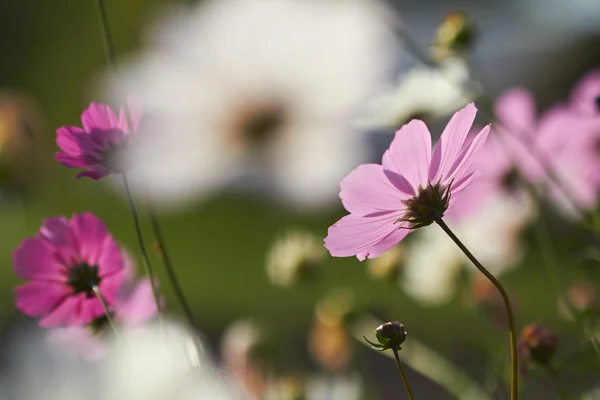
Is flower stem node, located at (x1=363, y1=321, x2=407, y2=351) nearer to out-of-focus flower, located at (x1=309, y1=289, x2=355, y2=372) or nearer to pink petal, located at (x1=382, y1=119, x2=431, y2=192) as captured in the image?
pink petal, located at (x1=382, y1=119, x2=431, y2=192)

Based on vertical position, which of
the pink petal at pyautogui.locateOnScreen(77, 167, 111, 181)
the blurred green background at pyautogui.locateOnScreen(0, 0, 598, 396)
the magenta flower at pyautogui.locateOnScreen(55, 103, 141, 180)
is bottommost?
the blurred green background at pyautogui.locateOnScreen(0, 0, 598, 396)

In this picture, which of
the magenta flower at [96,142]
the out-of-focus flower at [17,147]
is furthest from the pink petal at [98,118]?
the out-of-focus flower at [17,147]

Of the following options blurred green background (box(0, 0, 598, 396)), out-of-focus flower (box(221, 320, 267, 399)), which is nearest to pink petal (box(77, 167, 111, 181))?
out-of-focus flower (box(221, 320, 267, 399))

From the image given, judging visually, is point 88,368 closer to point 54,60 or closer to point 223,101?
point 223,101

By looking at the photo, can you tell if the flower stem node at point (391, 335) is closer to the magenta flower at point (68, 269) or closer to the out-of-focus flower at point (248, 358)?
the magenta flower at point (68, 269)

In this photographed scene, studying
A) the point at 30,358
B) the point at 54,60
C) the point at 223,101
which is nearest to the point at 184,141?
the point at 223,101

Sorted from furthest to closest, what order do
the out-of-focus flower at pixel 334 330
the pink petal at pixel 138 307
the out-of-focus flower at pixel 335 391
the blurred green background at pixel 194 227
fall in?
the blurred green background at pixel 194 227 < the out-of-focus flower at pixel 334 330 < the out-of-focus flower at pixel 335 391 < the pink petal at pixel 138 307

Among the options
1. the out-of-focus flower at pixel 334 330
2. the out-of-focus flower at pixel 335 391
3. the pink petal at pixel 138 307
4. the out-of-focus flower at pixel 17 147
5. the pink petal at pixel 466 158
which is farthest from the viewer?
the out-of-focus flower at pixel 17 147
